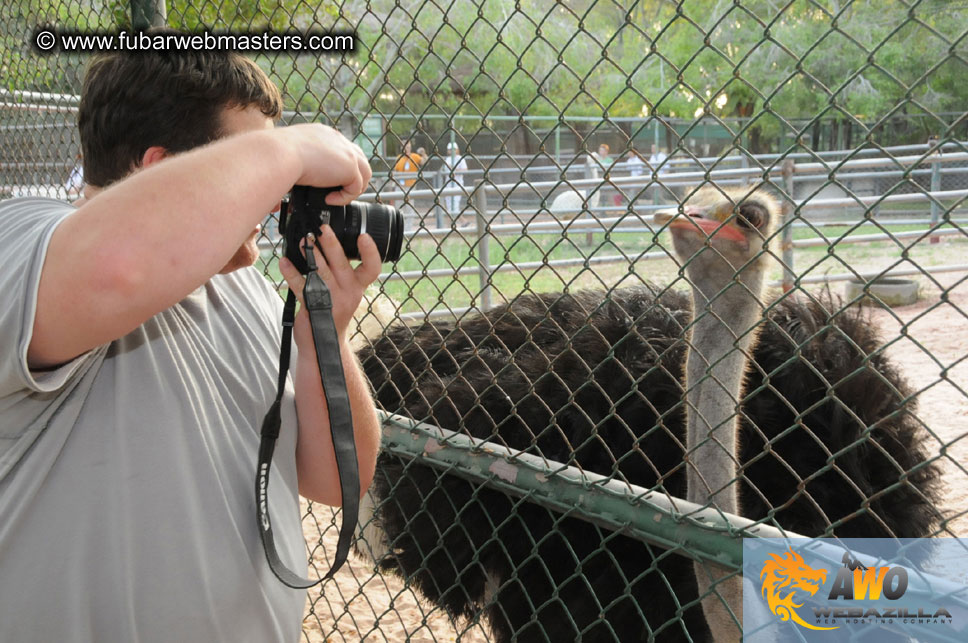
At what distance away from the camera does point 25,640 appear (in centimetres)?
126

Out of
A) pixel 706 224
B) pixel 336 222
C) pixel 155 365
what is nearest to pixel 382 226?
pixel 336 222

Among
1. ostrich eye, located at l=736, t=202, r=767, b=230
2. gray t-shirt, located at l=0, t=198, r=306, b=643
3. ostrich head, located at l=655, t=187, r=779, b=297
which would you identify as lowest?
gray t-shirt, located at l=0, t=198, r=306, b=643

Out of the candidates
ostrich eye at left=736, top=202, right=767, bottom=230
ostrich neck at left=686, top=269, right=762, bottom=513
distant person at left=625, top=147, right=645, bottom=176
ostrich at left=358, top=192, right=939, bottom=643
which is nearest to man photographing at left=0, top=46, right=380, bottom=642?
ostrich at left=358, top=192, right=939, bottom=643

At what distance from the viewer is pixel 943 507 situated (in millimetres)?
3326

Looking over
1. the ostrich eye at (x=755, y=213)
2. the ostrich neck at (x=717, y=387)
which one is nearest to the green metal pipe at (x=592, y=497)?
the ostrich neck at (x=717, y=387)

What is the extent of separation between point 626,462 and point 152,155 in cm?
164

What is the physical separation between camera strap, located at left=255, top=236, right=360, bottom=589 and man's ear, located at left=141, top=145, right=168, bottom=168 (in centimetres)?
30

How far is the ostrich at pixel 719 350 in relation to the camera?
197 centimetres

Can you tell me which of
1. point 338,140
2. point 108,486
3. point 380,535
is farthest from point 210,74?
point 380,535

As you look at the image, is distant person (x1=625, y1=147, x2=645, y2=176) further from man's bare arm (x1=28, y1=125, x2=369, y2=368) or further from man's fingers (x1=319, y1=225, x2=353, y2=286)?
man's bare arm (x1=28, y1=125, x2=369, y2=368)

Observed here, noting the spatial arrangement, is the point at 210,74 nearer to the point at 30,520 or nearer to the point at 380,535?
the point at 30,520

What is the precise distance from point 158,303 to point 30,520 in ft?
1.52

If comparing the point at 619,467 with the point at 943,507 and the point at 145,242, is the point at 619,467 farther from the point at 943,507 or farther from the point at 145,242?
the point at 145,242

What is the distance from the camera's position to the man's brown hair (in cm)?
136
